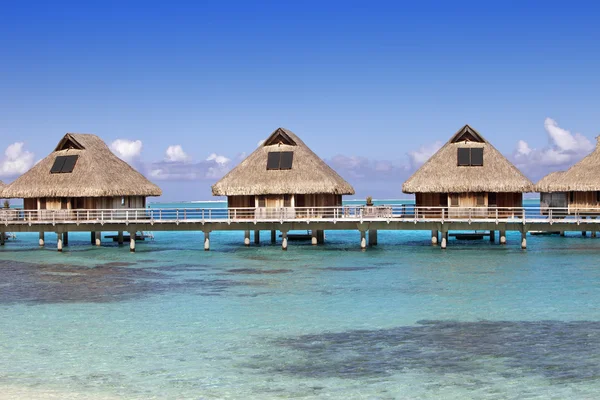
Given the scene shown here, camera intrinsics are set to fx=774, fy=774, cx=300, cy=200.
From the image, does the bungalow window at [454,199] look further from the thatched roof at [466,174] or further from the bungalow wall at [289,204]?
the bungalow wall at [289,204]

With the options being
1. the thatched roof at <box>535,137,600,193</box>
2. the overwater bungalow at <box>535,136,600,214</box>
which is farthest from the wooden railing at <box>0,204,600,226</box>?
the thatched roof at <box>535,137,600,193</box>

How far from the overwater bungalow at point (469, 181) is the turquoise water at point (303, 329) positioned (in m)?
6.09

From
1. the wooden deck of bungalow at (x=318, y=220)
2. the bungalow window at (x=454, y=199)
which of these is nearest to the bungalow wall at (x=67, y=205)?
the wooden deck of bungalow at (x=318, y=220)

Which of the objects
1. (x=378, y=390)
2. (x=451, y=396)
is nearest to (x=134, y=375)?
(x=378, y=390)

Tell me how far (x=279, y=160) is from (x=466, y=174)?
12.0m

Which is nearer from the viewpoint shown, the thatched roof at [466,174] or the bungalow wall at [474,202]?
the thatched roof at [466,174]

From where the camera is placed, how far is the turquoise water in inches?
683

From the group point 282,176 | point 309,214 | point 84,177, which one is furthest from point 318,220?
point 84,177

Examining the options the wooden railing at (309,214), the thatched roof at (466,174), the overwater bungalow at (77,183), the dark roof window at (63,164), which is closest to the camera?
the wooden railing at (309,214)

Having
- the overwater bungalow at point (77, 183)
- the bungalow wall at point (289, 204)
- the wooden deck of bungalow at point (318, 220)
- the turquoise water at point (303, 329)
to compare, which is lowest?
the turquoise water at point (303, 329)

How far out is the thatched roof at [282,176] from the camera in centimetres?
4831

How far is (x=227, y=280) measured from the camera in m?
35.1

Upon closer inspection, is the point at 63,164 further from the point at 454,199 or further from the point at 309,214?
the point at 454,199

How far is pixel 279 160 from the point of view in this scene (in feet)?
166
